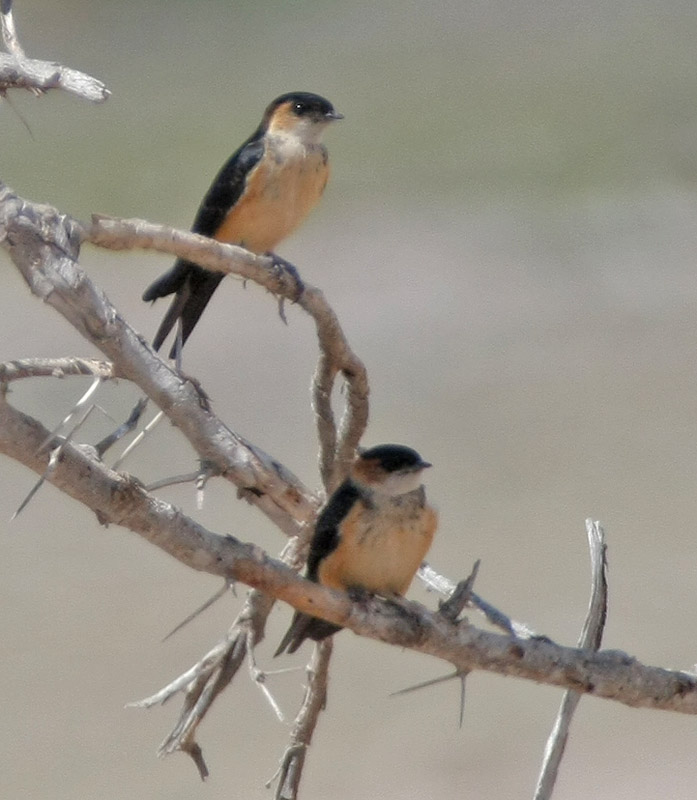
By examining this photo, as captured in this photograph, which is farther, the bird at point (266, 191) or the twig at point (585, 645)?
the bird at point (266, 191)

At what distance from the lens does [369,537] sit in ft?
21.2

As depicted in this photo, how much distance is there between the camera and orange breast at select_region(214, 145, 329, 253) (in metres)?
7.76

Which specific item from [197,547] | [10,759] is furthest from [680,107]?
[197,547]

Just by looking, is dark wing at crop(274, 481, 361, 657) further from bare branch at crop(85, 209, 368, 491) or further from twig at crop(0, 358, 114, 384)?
twig at crop(0, 358, 114, 384)

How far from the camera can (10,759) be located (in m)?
14.0

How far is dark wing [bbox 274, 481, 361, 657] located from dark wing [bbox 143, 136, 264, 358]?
0.93 metres

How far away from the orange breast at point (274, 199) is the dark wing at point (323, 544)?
168cm

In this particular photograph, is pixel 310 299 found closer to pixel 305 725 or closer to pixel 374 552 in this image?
pixel 374 552

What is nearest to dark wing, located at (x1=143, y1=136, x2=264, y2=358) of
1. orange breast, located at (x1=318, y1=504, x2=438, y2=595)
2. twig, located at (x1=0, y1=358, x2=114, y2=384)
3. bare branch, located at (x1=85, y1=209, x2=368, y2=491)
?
bare branch, located at (x1=85, y1=209, x2=368, y2=491)

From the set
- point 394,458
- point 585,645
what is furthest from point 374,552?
point 585,645

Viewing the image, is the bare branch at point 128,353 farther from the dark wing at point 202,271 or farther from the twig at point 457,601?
the twig at point 457,601

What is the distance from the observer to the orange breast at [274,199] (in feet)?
25.5

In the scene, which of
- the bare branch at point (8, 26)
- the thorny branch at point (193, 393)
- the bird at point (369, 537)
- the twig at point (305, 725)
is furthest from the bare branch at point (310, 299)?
the twig at point (305, 725)

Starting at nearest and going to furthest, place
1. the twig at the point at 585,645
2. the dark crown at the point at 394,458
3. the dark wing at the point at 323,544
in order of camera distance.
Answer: the twig at the point at 585,645, the dark wing at the point at 323,544, the dark crown at the point at 394,458
